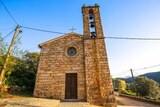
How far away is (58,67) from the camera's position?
11.2m

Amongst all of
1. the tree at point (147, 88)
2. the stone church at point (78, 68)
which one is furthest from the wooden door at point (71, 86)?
the tree at point (147, 88)

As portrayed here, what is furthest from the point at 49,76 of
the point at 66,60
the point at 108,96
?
the point at 108,96

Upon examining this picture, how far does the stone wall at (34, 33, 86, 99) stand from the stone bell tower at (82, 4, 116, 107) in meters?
0.60


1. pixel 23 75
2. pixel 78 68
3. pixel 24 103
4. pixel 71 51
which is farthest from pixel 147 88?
pixel 24 103

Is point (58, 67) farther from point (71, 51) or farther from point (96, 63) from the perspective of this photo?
point (96, 63)

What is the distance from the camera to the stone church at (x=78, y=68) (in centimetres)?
1006

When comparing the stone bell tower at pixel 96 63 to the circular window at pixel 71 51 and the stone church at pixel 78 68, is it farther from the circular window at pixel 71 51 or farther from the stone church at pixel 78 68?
the circular window at pixel 71 51

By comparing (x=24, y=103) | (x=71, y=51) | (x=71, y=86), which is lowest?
(x=24, y=103)

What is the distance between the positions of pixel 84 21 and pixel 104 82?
5587mm

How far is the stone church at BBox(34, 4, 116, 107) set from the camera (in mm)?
10062

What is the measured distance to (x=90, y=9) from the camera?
1275 centimetres

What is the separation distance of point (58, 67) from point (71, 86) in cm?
188

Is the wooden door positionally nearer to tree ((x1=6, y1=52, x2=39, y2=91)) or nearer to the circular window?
the circular window

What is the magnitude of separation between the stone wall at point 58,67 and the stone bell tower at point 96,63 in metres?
0.60
